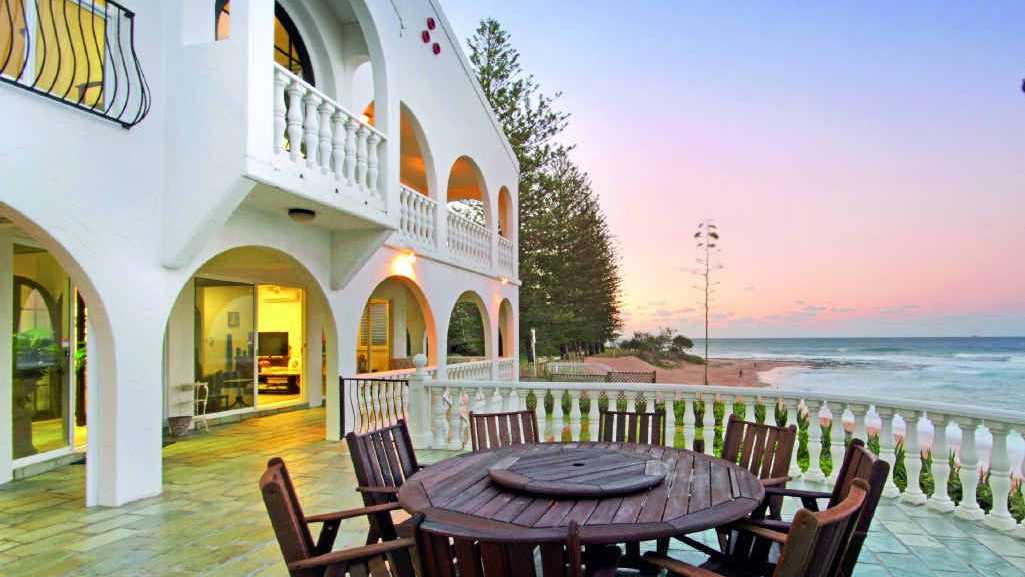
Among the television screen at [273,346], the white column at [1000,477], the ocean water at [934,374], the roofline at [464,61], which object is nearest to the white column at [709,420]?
the white column at [1000,477]

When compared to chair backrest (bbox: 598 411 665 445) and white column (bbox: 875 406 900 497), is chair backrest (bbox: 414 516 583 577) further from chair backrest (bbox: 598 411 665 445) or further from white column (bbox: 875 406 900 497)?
white column (bbox: 875 406 900 497)

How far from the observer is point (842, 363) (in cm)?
4369

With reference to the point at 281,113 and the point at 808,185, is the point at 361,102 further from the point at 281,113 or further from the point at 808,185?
the point at 808,185

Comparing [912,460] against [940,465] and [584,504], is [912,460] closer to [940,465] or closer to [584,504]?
[940,465]

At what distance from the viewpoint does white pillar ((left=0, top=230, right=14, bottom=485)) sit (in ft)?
17.4

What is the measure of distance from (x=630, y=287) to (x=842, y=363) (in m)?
20.7

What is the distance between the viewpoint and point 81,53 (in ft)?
15.4

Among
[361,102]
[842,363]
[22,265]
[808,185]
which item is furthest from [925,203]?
[842,363]

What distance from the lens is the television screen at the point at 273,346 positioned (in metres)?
11.6

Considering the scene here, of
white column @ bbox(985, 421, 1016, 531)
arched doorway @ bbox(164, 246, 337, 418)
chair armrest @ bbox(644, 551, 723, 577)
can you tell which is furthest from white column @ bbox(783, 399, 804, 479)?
arched doorway @ bbox(164, 246, 337, 418)

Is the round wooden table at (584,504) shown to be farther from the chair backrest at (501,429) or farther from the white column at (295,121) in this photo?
the white column at (295,121)

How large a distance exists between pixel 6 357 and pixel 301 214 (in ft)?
9.56

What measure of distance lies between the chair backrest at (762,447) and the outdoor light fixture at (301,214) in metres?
4.59

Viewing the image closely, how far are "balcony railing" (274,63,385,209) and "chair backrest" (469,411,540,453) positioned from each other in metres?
2.91
